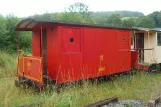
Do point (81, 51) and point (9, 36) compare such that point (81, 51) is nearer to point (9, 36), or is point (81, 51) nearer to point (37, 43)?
point (37, 43)

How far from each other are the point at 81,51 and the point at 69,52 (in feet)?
2.27

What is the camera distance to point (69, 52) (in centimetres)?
854

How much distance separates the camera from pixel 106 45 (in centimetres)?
1027

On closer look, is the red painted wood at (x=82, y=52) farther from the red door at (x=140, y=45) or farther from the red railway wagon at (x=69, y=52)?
the red door at (x=140, y=45)

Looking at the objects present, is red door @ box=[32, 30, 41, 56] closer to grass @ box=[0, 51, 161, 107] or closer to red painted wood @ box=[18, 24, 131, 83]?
red painted wood @ box=[18, 24, 131, 83]

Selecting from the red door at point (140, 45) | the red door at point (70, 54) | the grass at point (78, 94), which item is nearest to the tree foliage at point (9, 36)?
the grass at point (78, 94)

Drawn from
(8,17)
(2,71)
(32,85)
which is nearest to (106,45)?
(32,85)

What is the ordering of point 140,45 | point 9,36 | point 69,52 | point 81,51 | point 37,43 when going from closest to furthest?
point 69,52, point 81,51, point 37,43, point 140,45, point 9,36

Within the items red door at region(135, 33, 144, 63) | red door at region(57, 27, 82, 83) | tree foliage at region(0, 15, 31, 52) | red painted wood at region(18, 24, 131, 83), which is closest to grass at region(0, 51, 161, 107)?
red door at region(57, 27, 82, 83)

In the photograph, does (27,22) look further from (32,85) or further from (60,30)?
(32,85)

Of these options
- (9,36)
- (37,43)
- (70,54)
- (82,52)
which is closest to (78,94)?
(70,54)

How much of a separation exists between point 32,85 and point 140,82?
4.82 m

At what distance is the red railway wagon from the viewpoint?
8.30 m

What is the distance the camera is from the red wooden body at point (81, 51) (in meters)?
8.37
